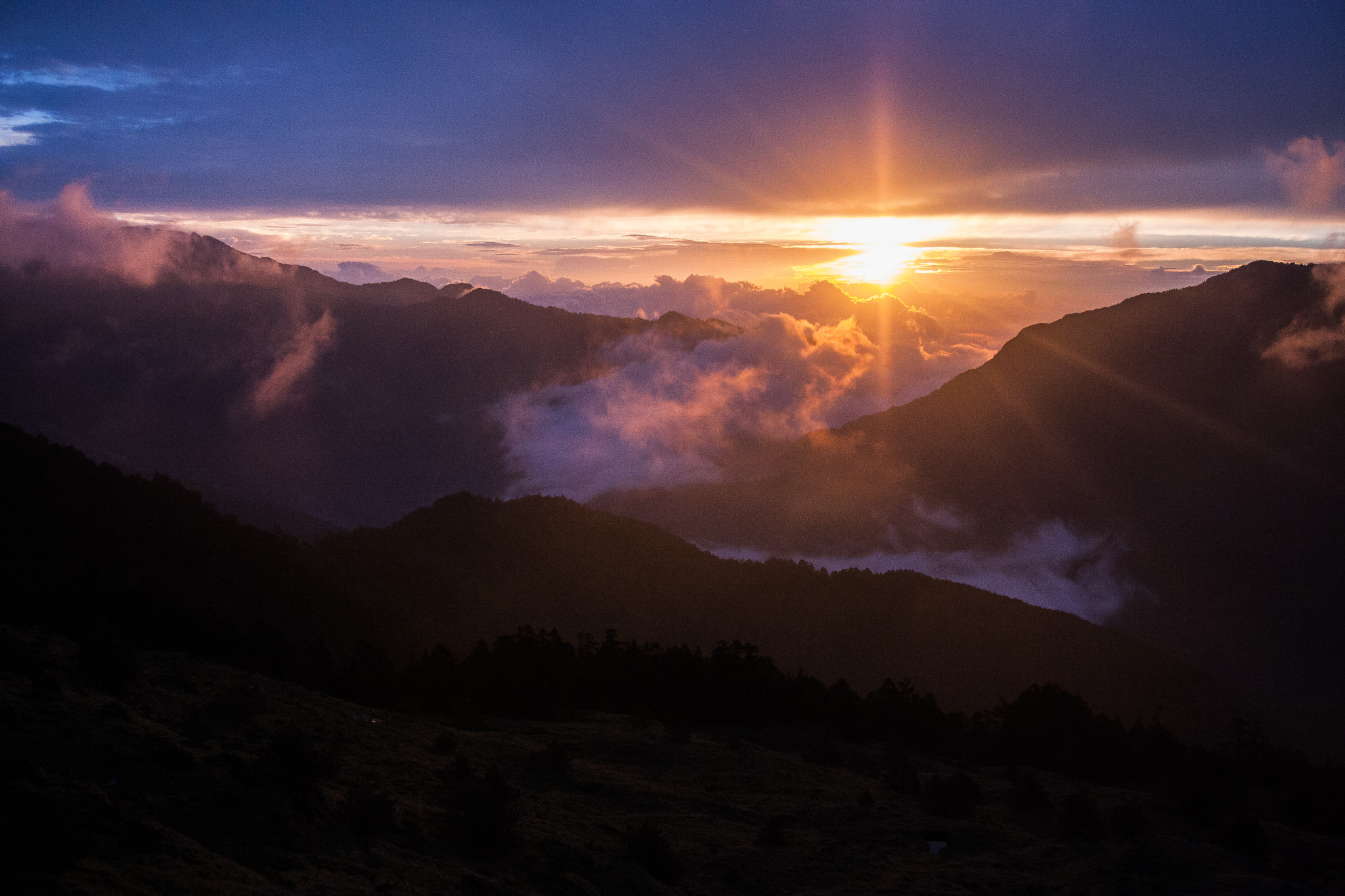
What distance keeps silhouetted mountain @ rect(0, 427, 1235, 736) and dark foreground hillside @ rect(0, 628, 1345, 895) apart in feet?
16.9

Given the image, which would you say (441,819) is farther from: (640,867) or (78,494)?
(78,494)

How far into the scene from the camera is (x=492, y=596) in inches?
3482

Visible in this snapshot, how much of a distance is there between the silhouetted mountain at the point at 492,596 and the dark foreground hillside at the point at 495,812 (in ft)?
16.9

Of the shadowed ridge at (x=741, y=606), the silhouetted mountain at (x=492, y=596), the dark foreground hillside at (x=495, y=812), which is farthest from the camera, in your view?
the shadowed ridge at (x=741, y=606)

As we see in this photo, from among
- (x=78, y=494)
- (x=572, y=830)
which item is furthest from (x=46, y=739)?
(x=78, y=494)

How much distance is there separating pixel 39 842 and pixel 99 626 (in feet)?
40.0

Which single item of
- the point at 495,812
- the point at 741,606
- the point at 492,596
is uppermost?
the point at 495,812

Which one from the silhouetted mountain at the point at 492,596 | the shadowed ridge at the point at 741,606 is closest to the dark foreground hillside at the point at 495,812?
the silhouetted mountain at the point at 492,596

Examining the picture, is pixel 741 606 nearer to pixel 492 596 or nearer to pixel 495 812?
pixel 492 596

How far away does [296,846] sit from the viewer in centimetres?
1217

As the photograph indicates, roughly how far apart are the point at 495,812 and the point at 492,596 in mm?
76223

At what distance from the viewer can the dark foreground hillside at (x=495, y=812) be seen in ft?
36.2

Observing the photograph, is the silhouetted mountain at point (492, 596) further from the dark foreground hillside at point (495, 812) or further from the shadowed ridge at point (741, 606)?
the dark foreground hillside at point (495, 812)

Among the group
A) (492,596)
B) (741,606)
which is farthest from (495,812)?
(741,606)
